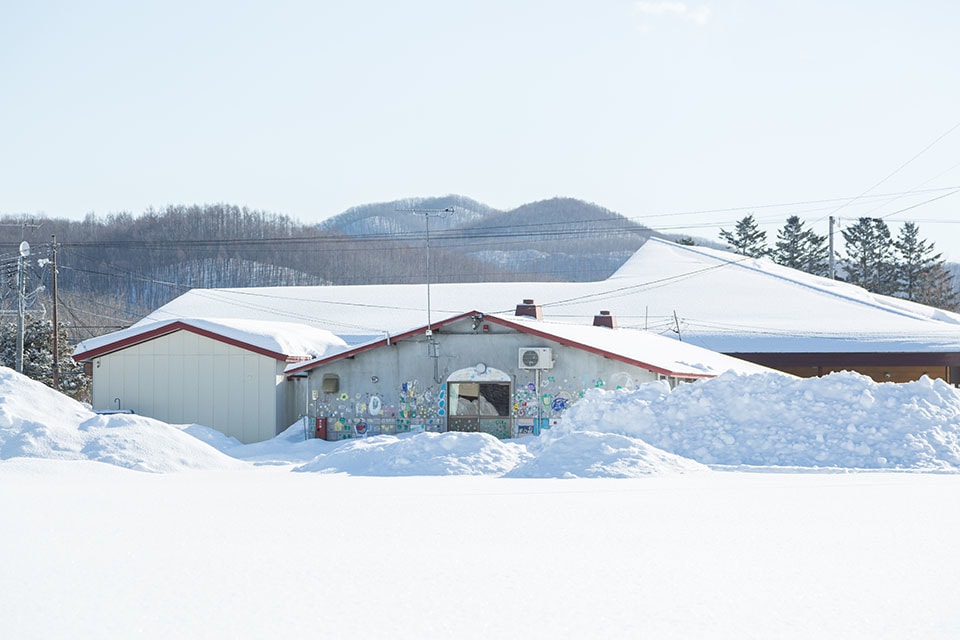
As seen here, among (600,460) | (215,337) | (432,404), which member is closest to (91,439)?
(600,460)

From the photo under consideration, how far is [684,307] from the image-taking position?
38.5m

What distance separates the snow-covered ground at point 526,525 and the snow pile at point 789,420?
0.13 feet

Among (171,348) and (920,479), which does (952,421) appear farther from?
(171,348)

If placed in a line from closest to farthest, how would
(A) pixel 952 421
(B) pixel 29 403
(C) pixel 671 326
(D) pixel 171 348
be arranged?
(A) pixel 952 421
(B) pixel 29 403
(D) pixel 171 348
(C) pixel 671 326

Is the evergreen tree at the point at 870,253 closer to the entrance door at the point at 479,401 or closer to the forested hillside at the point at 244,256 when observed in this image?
the forested hillside at the point at 244,256

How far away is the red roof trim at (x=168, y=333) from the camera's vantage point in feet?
85.1

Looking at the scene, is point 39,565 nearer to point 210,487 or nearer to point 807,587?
point 807,587

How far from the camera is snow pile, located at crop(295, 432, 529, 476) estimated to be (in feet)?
52.4

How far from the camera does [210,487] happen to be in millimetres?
13852

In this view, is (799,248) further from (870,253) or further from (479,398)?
(479,398)

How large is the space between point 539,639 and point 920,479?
10.2m

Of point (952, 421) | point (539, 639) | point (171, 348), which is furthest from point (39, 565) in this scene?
point (171, 348)

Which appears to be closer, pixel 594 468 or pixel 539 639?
pixel 539 639

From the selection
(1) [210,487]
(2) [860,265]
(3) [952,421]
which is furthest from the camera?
(2) [860,265]
